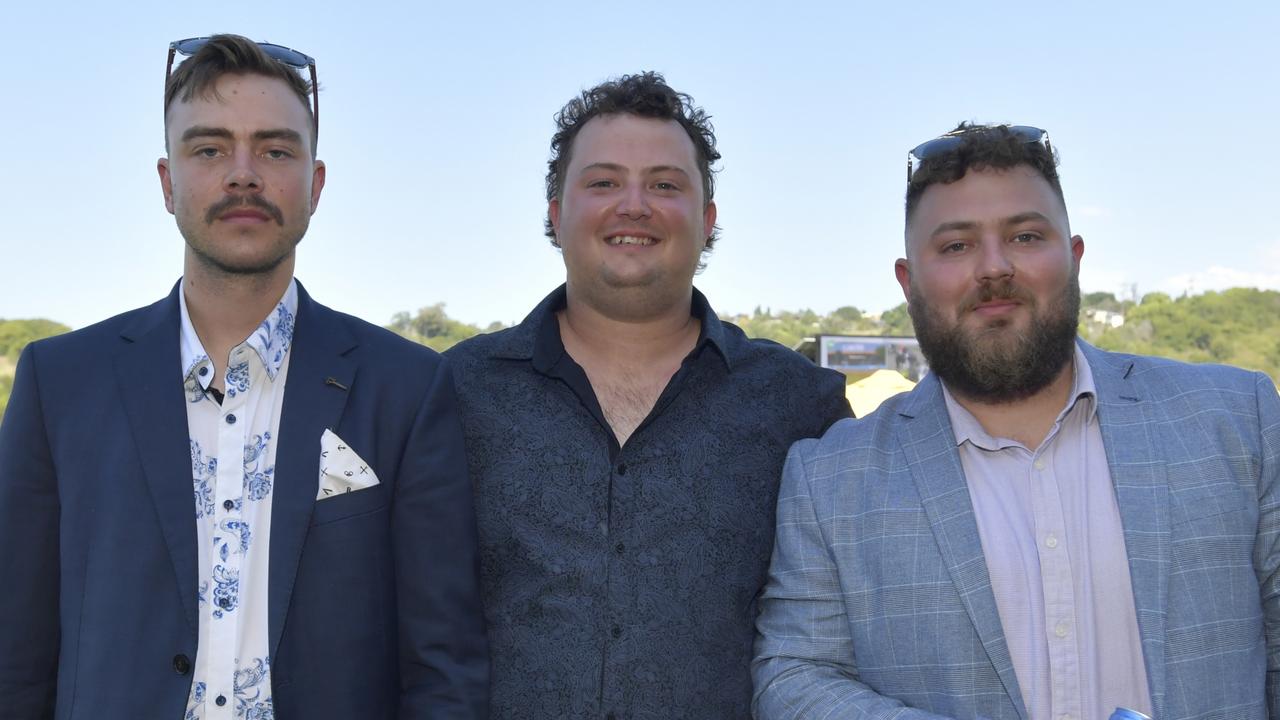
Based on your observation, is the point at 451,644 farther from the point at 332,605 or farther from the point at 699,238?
the point at 699,238

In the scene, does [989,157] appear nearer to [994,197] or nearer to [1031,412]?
[994,197]

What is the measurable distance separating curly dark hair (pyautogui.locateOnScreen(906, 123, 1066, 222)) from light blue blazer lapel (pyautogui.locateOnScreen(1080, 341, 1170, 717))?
0.59 m

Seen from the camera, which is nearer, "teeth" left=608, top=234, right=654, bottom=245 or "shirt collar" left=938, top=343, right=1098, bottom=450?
"shirt collar" left=938, top=343, right=1098, bottom=450

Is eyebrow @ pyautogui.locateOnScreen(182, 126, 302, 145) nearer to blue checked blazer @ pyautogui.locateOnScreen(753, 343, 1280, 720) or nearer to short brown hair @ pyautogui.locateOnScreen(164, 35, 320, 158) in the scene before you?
short brown hair @ pyautogui.locateOnScreen(164, 35, 320, 158)

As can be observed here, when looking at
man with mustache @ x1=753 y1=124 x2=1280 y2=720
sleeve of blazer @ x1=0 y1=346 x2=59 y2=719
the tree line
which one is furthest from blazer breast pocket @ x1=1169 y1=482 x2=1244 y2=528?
the tree line

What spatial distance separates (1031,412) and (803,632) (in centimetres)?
85

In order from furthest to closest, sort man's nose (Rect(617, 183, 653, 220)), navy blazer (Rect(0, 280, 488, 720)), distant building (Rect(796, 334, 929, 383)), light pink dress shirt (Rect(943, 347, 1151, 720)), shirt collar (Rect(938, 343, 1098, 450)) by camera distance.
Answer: distant building (Rect(796, 334, 929, 383)) → man's nose (Rect(617, 183, 653, 220)) → shirt collar (Rect(938, 343, 1098, 450)) → light pink dress shirt (Rect(943, 347, 1151, 720)) → navy blazer (Rect(0, 280, 488, 720))

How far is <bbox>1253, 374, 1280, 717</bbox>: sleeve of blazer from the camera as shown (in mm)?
2580

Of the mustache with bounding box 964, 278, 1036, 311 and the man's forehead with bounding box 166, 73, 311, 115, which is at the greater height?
the man's forehead with bounding box 166, 73, 311, 115

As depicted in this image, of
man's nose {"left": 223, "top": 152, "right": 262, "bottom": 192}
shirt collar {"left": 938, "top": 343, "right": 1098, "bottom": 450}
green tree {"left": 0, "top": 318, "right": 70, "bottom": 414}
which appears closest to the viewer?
man's nose {"left": 223, "top": 152, "right": 262, "bottom": 192}

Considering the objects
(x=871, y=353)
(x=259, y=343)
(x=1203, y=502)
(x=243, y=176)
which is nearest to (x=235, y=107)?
(x=243, y=176)

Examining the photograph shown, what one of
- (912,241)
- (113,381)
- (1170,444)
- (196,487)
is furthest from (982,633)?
(113,381)

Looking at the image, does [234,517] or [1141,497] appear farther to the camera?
[1141,497]

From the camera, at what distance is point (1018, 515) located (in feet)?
8.80
